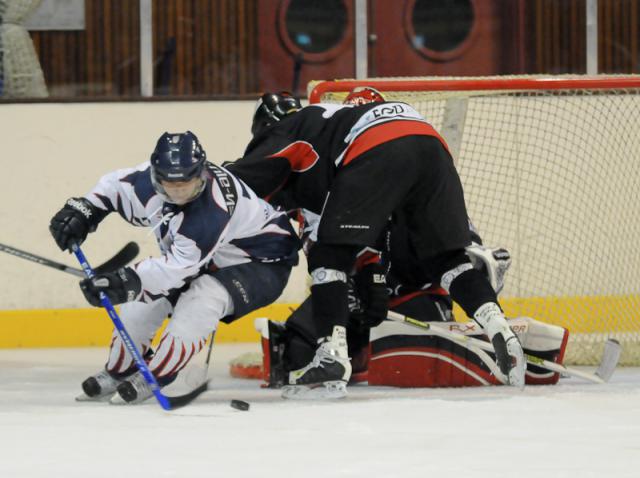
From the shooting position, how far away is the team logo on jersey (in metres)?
3.30

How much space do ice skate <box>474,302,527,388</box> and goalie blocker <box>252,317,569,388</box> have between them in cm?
35

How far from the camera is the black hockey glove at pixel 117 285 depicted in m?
3.02

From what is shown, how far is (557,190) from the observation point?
5.02 meters

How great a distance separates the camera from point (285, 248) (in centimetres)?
338

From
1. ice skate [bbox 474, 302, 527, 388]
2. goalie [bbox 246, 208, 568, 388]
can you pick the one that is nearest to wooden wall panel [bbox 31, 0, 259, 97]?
goalie [bbox 246, 208, 568, 388]

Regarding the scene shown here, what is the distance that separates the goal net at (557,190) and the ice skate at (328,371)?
164cm

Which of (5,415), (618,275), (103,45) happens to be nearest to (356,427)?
(5,415)

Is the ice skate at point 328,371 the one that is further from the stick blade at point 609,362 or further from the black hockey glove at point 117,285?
the stick blade at point 609,362

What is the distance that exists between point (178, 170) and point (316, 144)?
1.52ft

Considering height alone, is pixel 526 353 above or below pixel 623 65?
below

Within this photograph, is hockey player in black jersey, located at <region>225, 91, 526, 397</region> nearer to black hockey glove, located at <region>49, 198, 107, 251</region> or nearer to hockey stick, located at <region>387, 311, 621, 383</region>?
hockey stick, located at <region>387, 311, 621, 383</region>

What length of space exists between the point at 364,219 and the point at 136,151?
1.96 metres

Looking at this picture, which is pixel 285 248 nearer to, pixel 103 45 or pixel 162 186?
pixel 162 186

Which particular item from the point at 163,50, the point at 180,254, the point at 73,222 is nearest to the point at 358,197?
the point at 180,254
